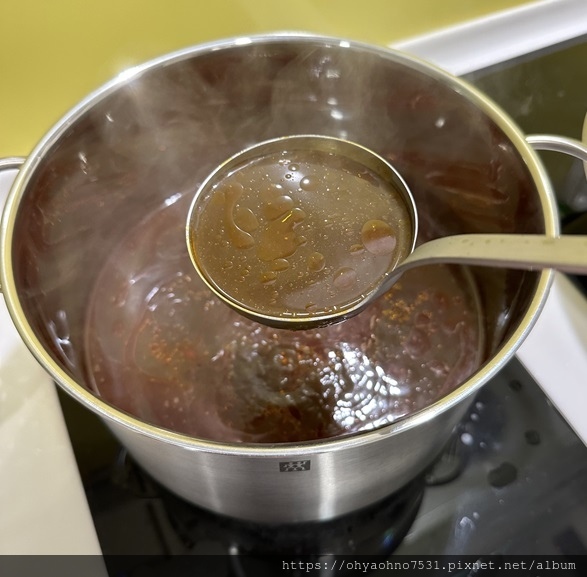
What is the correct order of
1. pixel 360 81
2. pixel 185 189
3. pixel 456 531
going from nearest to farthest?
pixel 456 531 → pixel 360 81 → pixel 185 189

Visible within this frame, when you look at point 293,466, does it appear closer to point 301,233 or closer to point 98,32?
point 301,233

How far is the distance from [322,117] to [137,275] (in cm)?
32

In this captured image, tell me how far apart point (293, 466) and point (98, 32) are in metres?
0.57

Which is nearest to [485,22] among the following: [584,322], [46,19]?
[584,322]

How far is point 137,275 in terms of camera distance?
2.66ft

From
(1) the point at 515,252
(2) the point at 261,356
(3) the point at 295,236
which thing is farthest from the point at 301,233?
(1) the point at 515,252

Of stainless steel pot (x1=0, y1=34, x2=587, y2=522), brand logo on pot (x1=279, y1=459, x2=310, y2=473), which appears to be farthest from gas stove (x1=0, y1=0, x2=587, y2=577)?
brand logo on pot (x1=279, y1=459, x2=310, y2=473)

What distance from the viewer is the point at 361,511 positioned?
2.02 ft

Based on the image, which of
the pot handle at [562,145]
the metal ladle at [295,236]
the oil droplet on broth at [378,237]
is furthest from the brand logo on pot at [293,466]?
the pot handle at [562,145]

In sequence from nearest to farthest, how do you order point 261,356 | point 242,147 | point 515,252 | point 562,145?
1. point 515,252
2. point 562,145
3. point 261,356
4. point 242,147

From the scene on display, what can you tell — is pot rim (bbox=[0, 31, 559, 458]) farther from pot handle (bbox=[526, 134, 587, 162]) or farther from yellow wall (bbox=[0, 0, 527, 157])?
yellow wall (bbox=[0, 0, 527, 157])

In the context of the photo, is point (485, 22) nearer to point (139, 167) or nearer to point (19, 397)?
point (139, 167)

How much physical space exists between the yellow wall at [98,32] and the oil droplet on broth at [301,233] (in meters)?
0.21

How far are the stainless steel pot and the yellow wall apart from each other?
103 mm
